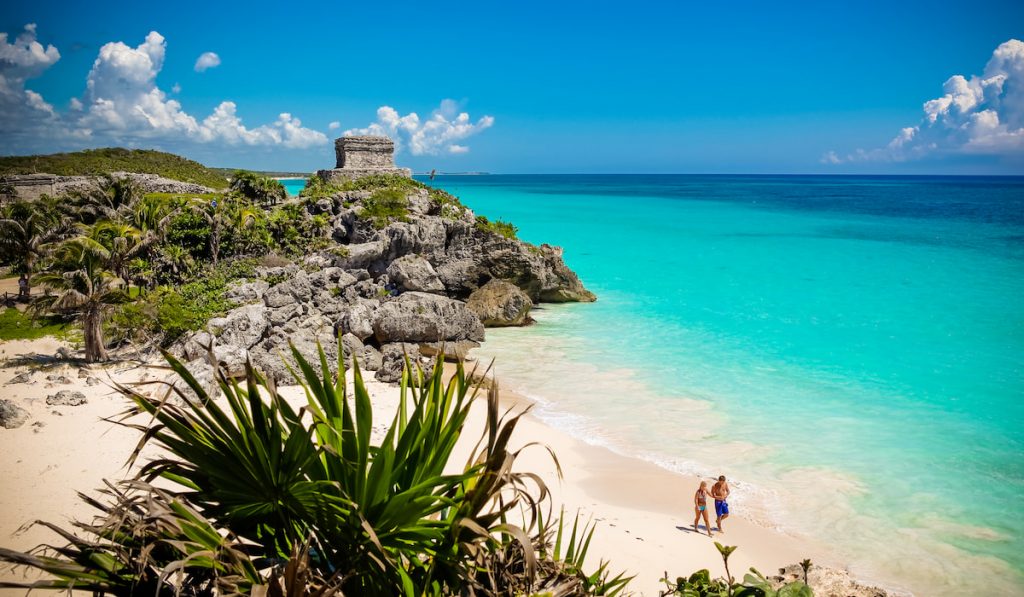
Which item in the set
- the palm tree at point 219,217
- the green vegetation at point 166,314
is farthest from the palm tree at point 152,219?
the green vegetation at point 166,314

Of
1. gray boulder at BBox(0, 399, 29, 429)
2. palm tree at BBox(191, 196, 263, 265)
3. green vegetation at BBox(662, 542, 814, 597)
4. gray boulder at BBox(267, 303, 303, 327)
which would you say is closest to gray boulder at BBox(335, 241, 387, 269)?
palm tree at BBox(191, 196, 263, 265)

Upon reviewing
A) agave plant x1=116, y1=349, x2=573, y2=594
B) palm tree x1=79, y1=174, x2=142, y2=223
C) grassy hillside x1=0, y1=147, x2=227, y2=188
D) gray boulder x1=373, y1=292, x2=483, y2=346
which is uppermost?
grassy hillside x1=0, y1=147, x2=227, y2=188

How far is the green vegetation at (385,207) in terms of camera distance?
21.0m

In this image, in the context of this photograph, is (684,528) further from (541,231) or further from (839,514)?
(541,231)

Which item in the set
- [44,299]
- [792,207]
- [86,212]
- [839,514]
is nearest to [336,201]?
[86,212]

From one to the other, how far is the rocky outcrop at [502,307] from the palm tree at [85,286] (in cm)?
950

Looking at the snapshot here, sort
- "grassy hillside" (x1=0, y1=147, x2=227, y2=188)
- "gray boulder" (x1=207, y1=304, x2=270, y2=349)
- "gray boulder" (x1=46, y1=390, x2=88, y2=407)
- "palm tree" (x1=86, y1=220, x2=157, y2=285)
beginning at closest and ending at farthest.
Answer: "gray boulder" (x1=46, y1=390, x2=88, y2=407)
"gray boulder" (x1=207, y1=304, x2=270, y2=349)
"palm tree" (x1=86, y1=220, x2=157, y2=285)
"grassy hillside" (x1=0, y1=147, x2=227, y2=188)

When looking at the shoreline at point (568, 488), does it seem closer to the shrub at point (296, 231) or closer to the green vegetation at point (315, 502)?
the green vegetation at point (315, 502)

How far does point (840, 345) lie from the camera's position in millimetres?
17406

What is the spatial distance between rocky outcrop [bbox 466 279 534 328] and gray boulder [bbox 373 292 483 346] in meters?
2.39

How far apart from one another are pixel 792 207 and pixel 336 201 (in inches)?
2543

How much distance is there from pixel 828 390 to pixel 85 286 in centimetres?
1607

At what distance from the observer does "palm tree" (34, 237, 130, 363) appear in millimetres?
11688

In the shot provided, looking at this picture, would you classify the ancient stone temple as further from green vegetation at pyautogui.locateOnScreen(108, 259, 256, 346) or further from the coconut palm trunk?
the coconut palm trunk
